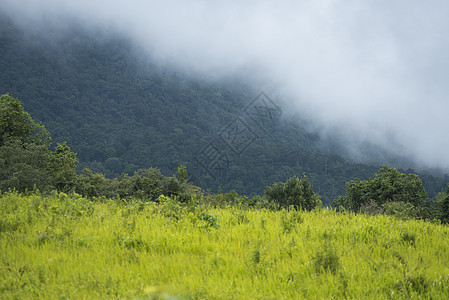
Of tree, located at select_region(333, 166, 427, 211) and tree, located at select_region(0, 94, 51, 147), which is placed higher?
tree, located at select_region(333, 166, 427, 211)

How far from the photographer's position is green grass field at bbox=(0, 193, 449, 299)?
160 inches

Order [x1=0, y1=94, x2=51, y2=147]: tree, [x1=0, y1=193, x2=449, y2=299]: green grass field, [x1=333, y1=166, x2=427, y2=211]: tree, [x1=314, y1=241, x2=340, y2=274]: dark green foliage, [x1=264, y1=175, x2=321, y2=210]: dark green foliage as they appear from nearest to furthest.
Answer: [x1=0, y1=193, x2=449, y2=299]: green grass field → [x1=314, y1=241, x2=340, y2=274]: dark green foliage → [x1=0, y1=94, x2=51, y2=147]: tree → [x1=333, y1=166, x2=427, y2=211]: tree → [x1=264, y1=175, x2=321, y2=210]: dark green foliage

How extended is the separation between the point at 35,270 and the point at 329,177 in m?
188

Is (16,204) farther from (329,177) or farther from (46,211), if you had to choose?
(329,177)

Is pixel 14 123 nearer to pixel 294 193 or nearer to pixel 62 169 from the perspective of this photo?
pixel 62 169

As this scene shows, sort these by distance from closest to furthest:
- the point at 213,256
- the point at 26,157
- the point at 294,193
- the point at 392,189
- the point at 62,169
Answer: the point at 213,256, the point at 26,157, the point at 62,169, the point at 392,189, the point at 294,193

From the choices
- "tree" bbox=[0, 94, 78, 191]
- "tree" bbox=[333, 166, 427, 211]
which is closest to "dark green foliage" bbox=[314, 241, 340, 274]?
"tree" bbox=[0, 94, 78, 191]

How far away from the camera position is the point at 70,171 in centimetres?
3850

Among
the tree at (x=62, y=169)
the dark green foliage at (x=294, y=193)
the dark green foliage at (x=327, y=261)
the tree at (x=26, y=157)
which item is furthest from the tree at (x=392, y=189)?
the dark green foliage at (x=327, y=261)

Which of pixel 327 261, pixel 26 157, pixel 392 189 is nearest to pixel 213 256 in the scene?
pixel 327 261

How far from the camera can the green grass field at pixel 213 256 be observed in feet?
13.3

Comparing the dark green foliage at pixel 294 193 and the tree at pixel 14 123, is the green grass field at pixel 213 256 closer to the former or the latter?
the tree at pixel 14 123

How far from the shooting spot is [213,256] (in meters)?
4.96

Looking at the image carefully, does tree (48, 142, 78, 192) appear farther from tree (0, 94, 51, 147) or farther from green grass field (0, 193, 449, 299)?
green grass field (0, 193, 449, 299)
